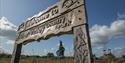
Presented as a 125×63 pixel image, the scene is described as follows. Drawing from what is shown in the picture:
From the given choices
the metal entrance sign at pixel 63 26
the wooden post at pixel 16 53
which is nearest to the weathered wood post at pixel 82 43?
the metal entrance sign at pixel 63 26

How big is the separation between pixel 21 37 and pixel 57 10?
6.05 ft

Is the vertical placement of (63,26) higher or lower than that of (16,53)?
higher

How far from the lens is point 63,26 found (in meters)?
3.23

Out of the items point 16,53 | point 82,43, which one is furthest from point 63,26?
point 16,53

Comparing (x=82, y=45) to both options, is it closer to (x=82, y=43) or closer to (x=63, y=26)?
(x=82, y=43)

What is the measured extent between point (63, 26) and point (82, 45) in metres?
0.67

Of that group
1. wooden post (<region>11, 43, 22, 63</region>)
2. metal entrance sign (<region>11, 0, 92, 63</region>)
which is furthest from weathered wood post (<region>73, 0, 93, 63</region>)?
wooden post (<region>11, 43, 22, 63</region>)

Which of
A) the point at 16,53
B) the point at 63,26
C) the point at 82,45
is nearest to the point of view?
the point at 82,45

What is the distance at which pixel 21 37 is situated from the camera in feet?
16.5

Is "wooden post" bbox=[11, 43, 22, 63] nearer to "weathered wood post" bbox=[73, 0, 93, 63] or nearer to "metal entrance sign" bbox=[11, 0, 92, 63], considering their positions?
"metal entrance sign" bbox=[11, 0, 92, 63]

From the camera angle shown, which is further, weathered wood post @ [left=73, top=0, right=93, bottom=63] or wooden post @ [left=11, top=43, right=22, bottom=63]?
wooden post @ [left=11, top=43, right=22, bottom=63]

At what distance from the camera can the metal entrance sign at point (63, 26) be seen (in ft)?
8.86

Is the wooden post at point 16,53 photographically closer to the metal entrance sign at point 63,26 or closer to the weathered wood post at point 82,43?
the metal entrance sign at point 63,26

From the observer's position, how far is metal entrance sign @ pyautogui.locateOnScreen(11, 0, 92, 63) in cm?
270
